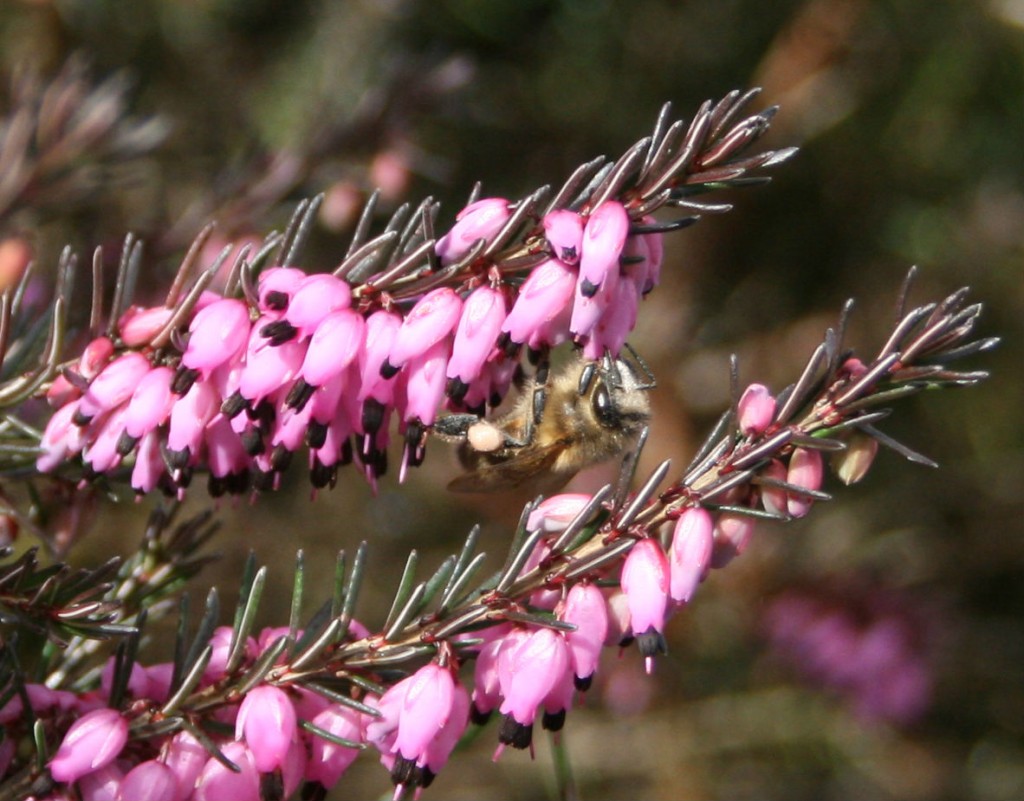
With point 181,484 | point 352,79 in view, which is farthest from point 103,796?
point 352,79

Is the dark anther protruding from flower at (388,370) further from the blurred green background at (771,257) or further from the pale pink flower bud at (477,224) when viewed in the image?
the blurred green background at (771,257)

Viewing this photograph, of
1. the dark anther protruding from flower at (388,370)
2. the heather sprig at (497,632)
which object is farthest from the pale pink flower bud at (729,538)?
the dark anther protruding from flower at (388,370)

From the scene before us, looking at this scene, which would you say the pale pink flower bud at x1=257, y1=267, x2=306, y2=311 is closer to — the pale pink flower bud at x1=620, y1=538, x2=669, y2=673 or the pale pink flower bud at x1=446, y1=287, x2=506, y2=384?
the pale pink flower bud at x1=446, y1=287, x2=506, y2=384

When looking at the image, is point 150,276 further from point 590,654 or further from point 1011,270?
point 1011,270

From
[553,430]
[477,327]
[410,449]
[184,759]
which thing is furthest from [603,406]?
[184,759]

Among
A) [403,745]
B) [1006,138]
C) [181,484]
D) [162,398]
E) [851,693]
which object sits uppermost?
[162,398]
